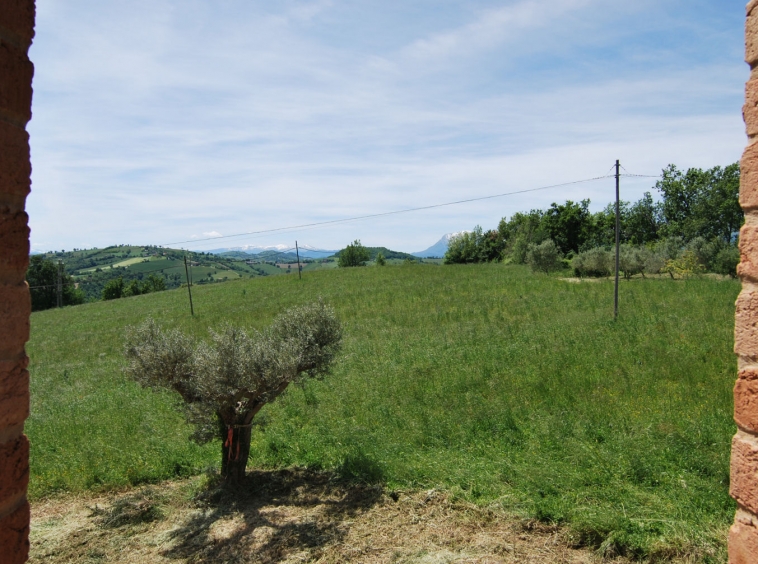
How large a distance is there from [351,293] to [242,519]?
23.8 m

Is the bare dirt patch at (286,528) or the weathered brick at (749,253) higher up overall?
the weathered brick at (749,253)

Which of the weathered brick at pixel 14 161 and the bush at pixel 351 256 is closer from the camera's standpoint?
the weathered brick at pixel 14 161

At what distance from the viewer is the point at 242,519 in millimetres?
7531

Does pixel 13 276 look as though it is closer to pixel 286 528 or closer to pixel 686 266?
pixel 286 528

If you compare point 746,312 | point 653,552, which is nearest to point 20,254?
point 746,312

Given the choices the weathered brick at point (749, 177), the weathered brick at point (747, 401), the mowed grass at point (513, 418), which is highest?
the weathered brick at point (749, 177)

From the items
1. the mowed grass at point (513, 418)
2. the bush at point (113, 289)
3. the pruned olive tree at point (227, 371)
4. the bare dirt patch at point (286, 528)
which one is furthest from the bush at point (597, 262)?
the bush at point (113, 289)

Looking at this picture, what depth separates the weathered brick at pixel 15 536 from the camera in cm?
161

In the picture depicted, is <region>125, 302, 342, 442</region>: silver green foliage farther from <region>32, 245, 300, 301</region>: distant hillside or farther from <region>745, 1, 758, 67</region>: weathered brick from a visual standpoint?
<region>32, 245, 300, 301</region>: distant hillside

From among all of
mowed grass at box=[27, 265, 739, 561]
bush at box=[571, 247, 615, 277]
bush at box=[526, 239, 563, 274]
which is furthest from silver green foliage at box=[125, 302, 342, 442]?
bush at box=[526, 239, 563, 274]

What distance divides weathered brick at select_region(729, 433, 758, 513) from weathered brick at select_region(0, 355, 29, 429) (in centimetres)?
285

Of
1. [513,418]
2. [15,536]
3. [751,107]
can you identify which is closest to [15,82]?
[15,536]

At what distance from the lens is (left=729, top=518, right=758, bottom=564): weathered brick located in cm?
217

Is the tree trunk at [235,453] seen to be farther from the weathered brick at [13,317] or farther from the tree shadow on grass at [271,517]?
the weathered brick at [13,317]
